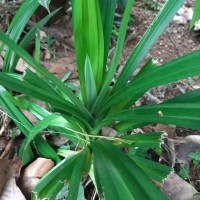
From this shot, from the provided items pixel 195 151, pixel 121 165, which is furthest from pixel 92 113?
pixel 195 151

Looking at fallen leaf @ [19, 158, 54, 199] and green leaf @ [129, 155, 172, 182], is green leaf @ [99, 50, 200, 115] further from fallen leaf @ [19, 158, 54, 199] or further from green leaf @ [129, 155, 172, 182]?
fallen leaf @ [19, 158, 54, 199]

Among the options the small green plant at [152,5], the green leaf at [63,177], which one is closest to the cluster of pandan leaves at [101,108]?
the green leaf at [63,177]

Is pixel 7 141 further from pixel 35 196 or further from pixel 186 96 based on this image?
pixel 186 96

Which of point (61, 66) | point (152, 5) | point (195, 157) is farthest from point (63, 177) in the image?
point (152, 5)

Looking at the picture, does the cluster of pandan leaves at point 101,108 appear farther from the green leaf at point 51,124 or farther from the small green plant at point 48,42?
the small green plant at point 48,42

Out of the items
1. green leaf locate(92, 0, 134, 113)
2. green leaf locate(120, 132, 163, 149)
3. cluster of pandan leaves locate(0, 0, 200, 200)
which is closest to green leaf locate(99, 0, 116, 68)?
cluster of pandan leaves locate(0, 0, 200, 200)

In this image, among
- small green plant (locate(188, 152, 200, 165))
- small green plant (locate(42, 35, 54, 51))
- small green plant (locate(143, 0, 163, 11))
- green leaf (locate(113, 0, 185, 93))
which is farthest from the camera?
small green plant (locate(143, 0, 163, 11))
